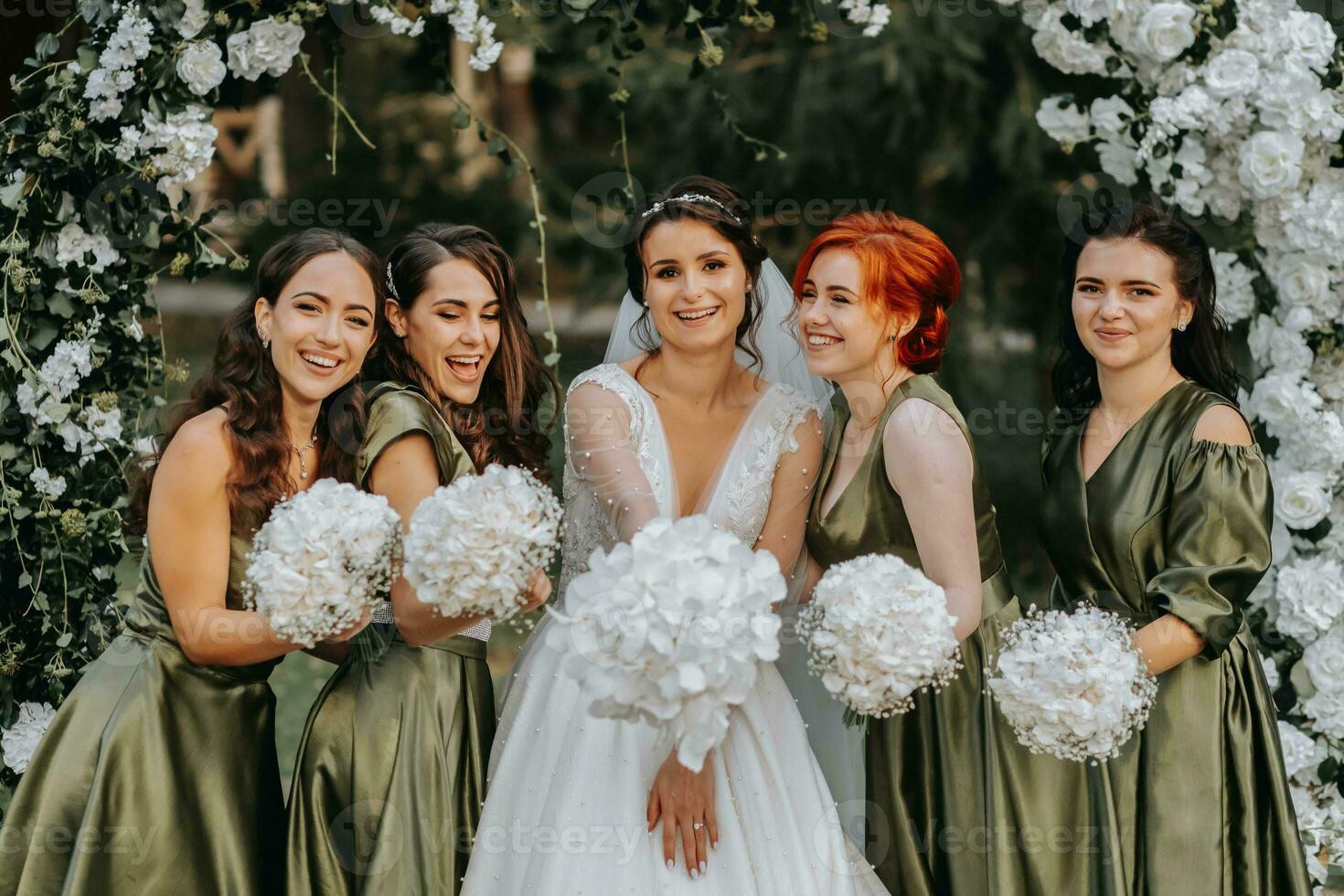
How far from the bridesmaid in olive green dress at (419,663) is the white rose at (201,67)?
0.80 meters

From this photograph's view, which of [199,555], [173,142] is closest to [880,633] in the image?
[199,555]

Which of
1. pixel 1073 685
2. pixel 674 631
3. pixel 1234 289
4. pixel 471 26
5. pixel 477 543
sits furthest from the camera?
pixel 1234 289

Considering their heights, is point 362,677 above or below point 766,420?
below

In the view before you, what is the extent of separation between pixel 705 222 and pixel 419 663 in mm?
1425

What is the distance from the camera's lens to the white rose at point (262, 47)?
4027 mm

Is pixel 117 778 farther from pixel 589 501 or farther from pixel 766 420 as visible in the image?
pixel 766 420

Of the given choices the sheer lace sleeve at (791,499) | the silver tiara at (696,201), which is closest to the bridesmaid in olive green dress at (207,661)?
the silver tiara at (696,201)

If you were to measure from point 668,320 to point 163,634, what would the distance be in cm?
157

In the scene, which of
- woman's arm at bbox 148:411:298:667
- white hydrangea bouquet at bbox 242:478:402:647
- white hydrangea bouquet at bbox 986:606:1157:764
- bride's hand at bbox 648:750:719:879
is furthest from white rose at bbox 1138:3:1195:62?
woman's arm at bbox 148:411:298:667

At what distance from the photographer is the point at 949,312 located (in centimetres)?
677

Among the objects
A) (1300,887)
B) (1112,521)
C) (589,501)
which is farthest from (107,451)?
(1300,887)

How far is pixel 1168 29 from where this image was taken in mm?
3965

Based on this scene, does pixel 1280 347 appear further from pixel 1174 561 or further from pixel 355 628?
pixel 355 628

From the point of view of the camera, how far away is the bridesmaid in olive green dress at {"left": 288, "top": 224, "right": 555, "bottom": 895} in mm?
3379
